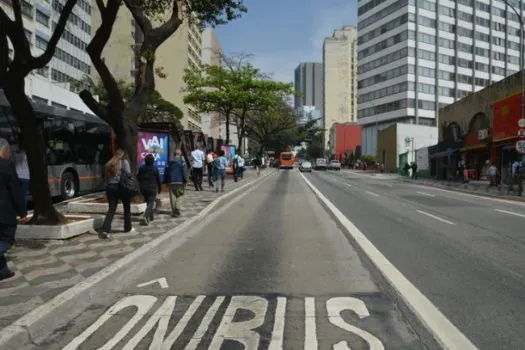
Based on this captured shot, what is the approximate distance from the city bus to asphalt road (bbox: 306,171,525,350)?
892 cm

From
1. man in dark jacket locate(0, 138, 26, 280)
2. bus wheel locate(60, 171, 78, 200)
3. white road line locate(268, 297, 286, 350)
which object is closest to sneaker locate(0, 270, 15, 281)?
man in dark jacket locate(0, 138, 26, 280)

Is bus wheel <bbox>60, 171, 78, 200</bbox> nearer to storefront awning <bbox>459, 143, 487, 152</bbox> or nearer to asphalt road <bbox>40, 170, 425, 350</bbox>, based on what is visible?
asphalt road <bbox>40, 170, 425, 350</bbox>

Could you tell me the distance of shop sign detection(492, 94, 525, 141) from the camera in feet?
112

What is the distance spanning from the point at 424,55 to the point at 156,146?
88.6 metres

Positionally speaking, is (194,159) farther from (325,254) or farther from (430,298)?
(430,298)

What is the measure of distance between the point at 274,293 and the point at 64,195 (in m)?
13.3

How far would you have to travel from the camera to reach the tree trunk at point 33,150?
10.2 metres

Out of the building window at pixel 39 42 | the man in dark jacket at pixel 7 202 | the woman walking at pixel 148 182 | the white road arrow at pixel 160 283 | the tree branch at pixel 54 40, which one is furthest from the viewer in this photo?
the building window at pixel 39 42

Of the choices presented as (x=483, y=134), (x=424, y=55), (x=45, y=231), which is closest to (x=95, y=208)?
(x=45, y=231)

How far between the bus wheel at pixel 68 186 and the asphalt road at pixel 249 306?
31.5 ft

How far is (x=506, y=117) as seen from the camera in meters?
35.7

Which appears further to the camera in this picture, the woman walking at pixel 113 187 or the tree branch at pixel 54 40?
the woman walking at pixel 113 187

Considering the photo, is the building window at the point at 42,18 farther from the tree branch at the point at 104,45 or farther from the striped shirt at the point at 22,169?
the striped shirt at the point at 22,169

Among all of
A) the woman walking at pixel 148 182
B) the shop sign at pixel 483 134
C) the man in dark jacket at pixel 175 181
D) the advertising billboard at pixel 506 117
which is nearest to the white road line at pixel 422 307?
the woman walking at pixel 148 182
